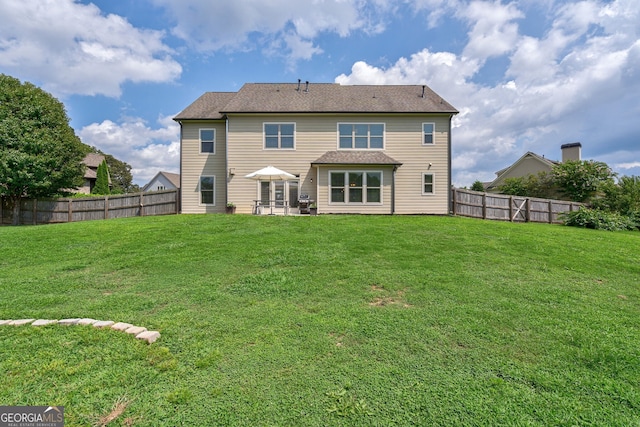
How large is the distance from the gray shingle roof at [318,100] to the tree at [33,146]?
5670 millimetres

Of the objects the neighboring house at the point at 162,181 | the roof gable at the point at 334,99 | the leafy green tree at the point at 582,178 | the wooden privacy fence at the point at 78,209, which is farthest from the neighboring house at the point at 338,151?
the neighboring house at the point at 162,181

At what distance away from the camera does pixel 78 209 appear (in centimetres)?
1410

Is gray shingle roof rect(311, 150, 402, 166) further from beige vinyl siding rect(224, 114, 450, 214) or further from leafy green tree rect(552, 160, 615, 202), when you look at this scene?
leafy green tree rect(552, 160, 615, 202)

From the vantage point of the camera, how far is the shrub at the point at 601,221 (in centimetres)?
1313

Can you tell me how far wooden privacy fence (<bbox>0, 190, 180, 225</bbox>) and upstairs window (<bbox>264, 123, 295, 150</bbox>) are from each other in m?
7.21

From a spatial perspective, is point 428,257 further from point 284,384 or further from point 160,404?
point 160,404

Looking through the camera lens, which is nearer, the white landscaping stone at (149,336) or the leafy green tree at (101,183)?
the white landscaping stone at (149,336)

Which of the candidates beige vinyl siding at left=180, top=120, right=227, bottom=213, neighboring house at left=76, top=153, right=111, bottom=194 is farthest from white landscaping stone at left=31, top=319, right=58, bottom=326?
neighboring house at left=76, top=153, right=111, bottom=194

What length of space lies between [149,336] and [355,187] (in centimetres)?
1280

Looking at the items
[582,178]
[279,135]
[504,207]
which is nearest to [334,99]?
[279,135]

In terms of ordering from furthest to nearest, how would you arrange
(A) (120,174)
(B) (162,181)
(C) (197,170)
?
1. (A) (120,174)
2. (B) (162,181)
3. (C) (197,170)

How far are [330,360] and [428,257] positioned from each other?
450 centimetres

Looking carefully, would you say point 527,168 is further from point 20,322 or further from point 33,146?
point 33,146

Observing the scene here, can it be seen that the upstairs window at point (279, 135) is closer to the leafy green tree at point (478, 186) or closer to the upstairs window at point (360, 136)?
the upstairs window at point (360, 136)
